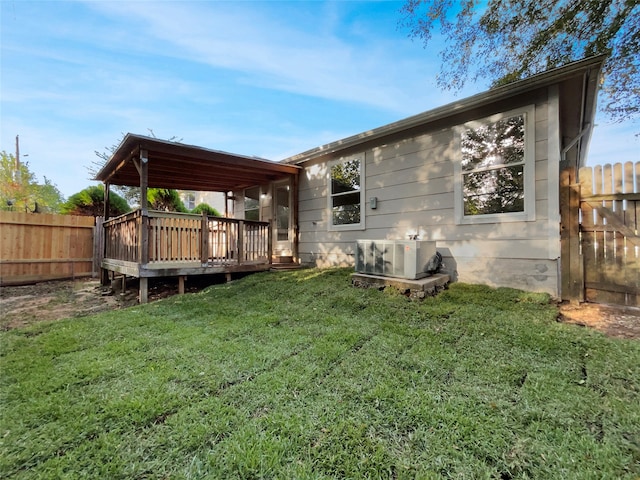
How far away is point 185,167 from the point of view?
6465 mm

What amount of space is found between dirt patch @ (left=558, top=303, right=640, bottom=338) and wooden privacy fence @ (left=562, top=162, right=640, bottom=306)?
6.7 inches

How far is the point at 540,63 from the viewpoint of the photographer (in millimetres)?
7133

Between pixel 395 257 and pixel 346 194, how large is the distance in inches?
99.4

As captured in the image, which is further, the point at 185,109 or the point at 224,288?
the point at 185,109

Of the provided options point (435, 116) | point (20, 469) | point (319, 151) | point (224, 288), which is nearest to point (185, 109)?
point (319, 151)

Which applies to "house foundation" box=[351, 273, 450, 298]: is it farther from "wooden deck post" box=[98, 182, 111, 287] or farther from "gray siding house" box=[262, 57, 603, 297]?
"wooden deck post" box=[98, 182, 111, 287]

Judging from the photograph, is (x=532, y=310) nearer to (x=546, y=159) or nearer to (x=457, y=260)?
(x=457, y=260)

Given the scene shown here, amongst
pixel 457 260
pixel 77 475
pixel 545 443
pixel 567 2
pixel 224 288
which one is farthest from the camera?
pixel 567 2

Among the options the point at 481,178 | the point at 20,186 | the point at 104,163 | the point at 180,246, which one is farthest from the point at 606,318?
the point at 20,186

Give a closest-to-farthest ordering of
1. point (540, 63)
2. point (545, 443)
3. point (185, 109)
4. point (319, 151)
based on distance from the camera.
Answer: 1. point (545, 443)
2. point (319, 151)
3. point (540, 63)
4. point (185, 109)

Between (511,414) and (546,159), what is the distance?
3.70m

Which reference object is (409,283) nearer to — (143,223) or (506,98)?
(506,98)

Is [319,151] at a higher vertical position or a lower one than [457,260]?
higher

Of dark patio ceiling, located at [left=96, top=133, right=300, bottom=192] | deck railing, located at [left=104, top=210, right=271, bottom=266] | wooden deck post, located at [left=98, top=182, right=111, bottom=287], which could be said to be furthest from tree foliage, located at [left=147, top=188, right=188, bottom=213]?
deck railing, located at [left=104, top=210, right=271, bottom=266]
